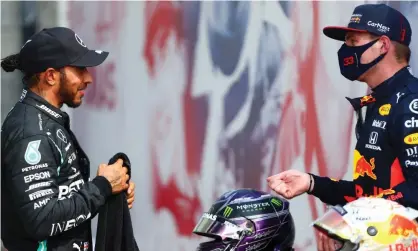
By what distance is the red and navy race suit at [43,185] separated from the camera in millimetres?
3424

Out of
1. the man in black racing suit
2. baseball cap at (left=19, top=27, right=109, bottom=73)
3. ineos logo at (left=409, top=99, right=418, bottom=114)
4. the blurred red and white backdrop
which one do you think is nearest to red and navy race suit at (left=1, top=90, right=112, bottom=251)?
the man in black racing suit

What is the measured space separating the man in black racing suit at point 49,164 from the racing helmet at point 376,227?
100 centimetres

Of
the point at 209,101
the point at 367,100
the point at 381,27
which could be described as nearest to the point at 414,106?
the point at 367,100

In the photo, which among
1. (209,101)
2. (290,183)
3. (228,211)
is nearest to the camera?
(290,183)

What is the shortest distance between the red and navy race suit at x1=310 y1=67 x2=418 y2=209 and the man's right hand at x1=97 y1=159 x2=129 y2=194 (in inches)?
41.9

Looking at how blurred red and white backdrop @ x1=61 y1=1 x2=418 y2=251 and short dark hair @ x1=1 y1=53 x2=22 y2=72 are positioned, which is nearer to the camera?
short dark hair @ x1=1 y1=53 x2=22 y2=72

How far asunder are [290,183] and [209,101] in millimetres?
2016

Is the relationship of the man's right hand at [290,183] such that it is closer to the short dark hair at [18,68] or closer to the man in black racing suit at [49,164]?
the man in black racing suit at [49,164]

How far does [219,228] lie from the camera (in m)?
4.05

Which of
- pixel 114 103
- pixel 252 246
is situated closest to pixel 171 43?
pixel 114 103

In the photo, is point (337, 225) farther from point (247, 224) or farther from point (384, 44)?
point (384, 44)

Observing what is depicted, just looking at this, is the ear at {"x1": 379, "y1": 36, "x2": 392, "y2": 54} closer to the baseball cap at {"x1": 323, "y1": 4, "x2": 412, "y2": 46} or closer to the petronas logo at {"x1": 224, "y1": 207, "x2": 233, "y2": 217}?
the baseball cap at {"x1": 323, "y1": 4, "x2": 412, "y2": 46}

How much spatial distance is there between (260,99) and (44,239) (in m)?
→ 2.63

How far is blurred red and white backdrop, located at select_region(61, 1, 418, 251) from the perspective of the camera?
576cm
